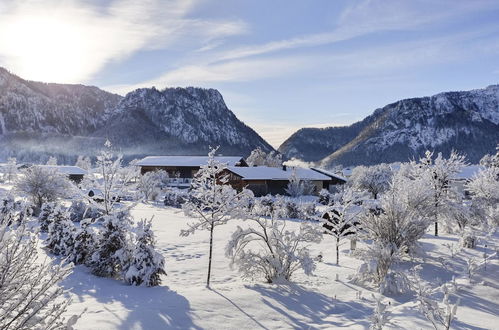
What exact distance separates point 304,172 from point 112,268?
4528 cm

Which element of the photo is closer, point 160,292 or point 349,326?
point 349,326

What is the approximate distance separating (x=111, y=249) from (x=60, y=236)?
3.64m

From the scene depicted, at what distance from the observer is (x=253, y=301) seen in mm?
9906

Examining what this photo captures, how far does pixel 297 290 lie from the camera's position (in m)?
11.2

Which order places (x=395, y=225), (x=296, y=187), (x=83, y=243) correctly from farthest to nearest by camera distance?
(x=296, y=187), (x=395, y=225), (x=83, y=243)

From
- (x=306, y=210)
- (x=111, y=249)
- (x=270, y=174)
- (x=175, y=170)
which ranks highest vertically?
(x=270, y=174)

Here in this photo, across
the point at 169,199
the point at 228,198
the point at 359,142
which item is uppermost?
the point at 359,142

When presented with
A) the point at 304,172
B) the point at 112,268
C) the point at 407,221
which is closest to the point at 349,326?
the point at 407,221

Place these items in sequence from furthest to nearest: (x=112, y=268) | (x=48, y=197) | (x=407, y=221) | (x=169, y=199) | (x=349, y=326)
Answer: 1. (x=169, y=199)
2. (x=48, y=197)
3. (x=407, y=221)
4. (x=112, y=268)
5. (x=349, y=326)

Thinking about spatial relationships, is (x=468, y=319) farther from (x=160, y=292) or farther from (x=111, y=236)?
(x=111, y=236)

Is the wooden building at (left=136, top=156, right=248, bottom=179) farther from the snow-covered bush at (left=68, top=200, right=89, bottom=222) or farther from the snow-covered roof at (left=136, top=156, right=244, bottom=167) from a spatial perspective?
the snow-covered bush at (left=68, top=200, right=89, bottom=222)

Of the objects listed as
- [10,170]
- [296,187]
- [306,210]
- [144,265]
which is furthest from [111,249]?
[10,170]

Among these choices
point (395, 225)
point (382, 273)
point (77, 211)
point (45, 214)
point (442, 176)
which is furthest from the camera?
point (77, 211)

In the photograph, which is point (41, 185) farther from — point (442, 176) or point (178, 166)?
point (178, 166)
